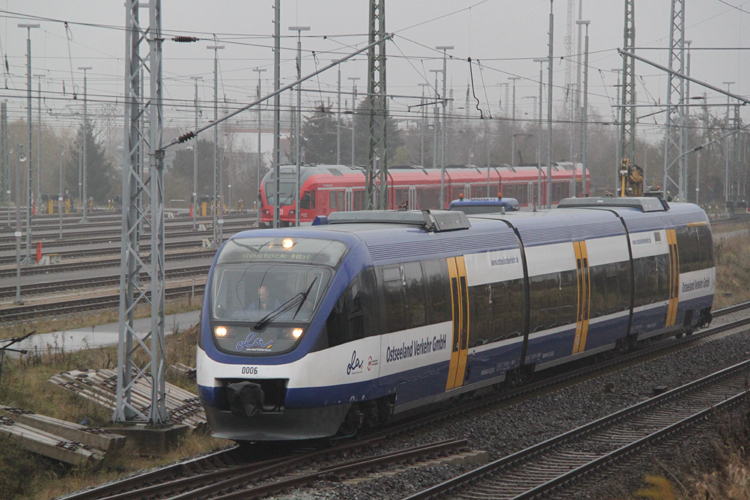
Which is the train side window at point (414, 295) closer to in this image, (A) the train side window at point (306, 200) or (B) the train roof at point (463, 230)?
(B) the train roof at point (463, 230)

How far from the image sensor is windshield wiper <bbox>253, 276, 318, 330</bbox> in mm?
11680

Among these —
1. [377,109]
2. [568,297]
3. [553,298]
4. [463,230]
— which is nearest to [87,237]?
[377,109]

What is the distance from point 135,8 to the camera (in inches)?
507

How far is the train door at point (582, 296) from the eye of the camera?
17734 mm

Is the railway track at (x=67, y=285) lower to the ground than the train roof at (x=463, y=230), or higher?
lower

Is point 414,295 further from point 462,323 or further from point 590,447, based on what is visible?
point 590,447

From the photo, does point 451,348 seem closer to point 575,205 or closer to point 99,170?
point 575,205

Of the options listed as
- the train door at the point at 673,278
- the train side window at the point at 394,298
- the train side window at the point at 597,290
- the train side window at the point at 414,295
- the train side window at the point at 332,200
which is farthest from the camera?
the train side window at the point at 332,200

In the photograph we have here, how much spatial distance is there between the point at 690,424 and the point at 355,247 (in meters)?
5.90

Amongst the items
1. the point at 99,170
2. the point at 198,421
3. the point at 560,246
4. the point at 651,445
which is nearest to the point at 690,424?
the point at 651,445

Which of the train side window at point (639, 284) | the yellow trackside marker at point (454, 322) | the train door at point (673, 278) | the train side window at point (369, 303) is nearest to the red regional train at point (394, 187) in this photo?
the train door at point (673, 278)

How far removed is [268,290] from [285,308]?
41 cm

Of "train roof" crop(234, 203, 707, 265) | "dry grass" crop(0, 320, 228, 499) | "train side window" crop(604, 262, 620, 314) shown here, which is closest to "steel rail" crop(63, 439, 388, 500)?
"dry grass" crop(0, 320, 228, 499)

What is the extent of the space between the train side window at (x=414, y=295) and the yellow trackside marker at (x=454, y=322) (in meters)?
0.82
